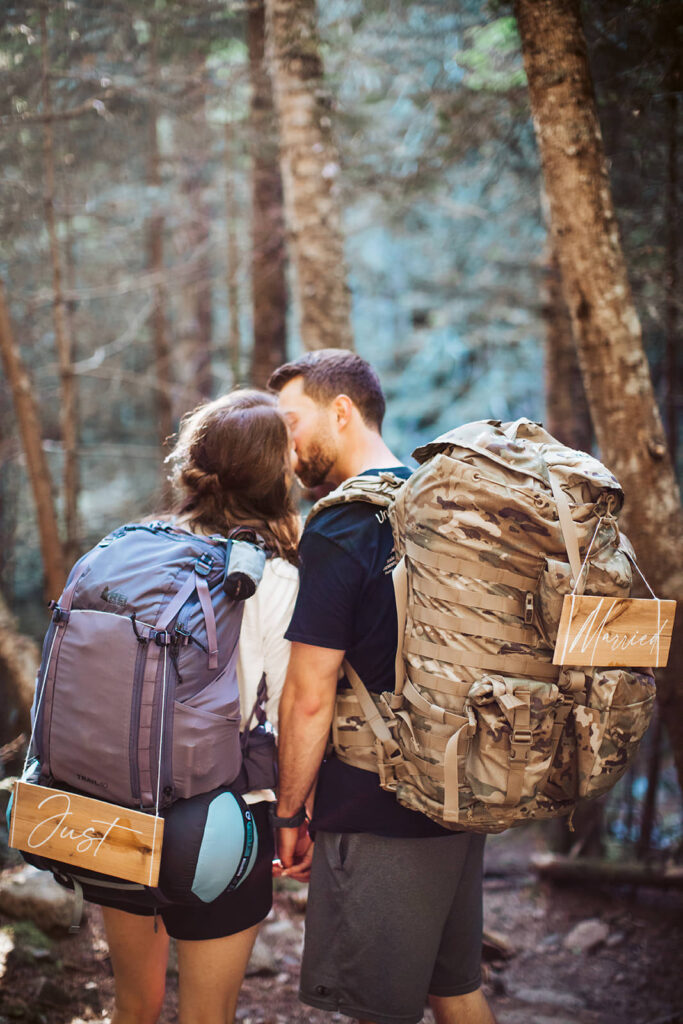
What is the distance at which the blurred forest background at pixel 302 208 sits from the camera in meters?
4.58

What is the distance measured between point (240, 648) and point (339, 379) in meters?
1.11

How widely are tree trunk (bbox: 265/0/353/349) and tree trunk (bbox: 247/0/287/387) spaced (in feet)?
6.48

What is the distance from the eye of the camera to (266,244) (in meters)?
7.36

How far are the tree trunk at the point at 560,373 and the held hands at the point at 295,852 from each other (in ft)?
15.7

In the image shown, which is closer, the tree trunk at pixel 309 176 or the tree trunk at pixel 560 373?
the tree trunk at pixel 309 176

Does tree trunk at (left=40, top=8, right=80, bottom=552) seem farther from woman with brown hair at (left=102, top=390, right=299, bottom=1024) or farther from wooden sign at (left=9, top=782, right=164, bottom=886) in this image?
wooden sign at (left=9, top=782, right=164, bottom=886)

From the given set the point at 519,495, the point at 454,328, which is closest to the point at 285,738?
the point at 519,495

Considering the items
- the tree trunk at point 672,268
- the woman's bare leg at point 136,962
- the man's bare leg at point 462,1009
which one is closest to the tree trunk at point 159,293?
the tree trunk at point 672,268

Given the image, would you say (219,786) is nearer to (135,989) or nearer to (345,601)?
(345,601)

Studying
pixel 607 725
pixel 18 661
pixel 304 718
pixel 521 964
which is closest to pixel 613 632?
pixel 607 725

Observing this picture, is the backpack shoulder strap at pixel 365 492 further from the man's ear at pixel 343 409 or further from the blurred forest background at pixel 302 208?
the blurred forest background at pixel 302 208

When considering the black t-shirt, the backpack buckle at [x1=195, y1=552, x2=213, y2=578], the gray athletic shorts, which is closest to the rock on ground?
the gray athletic shorts

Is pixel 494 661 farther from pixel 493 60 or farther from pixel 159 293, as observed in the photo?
pixel 159 293

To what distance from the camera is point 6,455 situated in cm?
618
